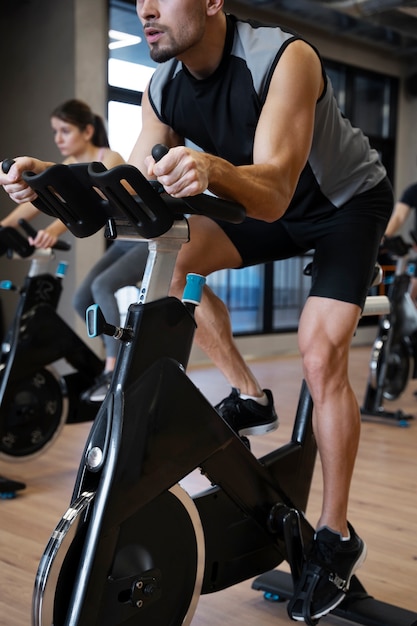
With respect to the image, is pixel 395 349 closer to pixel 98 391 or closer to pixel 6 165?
pixel 98 391

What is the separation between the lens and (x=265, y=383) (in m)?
5.64

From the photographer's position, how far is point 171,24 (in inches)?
61.4

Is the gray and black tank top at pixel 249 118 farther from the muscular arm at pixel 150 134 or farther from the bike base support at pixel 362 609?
the bike base support at pixel 362 609

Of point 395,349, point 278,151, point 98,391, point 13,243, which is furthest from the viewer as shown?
point 395,349

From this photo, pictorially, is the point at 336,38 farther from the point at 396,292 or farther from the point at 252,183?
the point at 252,183

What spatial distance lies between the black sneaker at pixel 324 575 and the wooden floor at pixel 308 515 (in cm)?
22

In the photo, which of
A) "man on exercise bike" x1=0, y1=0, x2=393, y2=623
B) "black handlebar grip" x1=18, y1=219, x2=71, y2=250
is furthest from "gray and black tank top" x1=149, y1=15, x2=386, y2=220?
"black handlebar grip" x1=18, y1=219, x2=71, y2=250

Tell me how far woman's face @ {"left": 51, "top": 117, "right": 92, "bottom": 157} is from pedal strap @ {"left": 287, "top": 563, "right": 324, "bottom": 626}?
Answer: 93.8 inches

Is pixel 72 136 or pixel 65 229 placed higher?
pixel 72 136

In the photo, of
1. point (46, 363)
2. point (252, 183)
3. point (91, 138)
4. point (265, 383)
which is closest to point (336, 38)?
point (265, 383)

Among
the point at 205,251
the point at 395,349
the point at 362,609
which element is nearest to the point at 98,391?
the point at 205,251

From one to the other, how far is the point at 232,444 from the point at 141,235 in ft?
1.55

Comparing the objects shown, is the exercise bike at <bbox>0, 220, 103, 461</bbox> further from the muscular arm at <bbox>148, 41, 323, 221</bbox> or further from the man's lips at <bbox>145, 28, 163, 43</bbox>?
the muscular arm at <bbox>148, 41, 323, 221</bbox>

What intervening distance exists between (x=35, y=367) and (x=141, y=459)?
191cm
